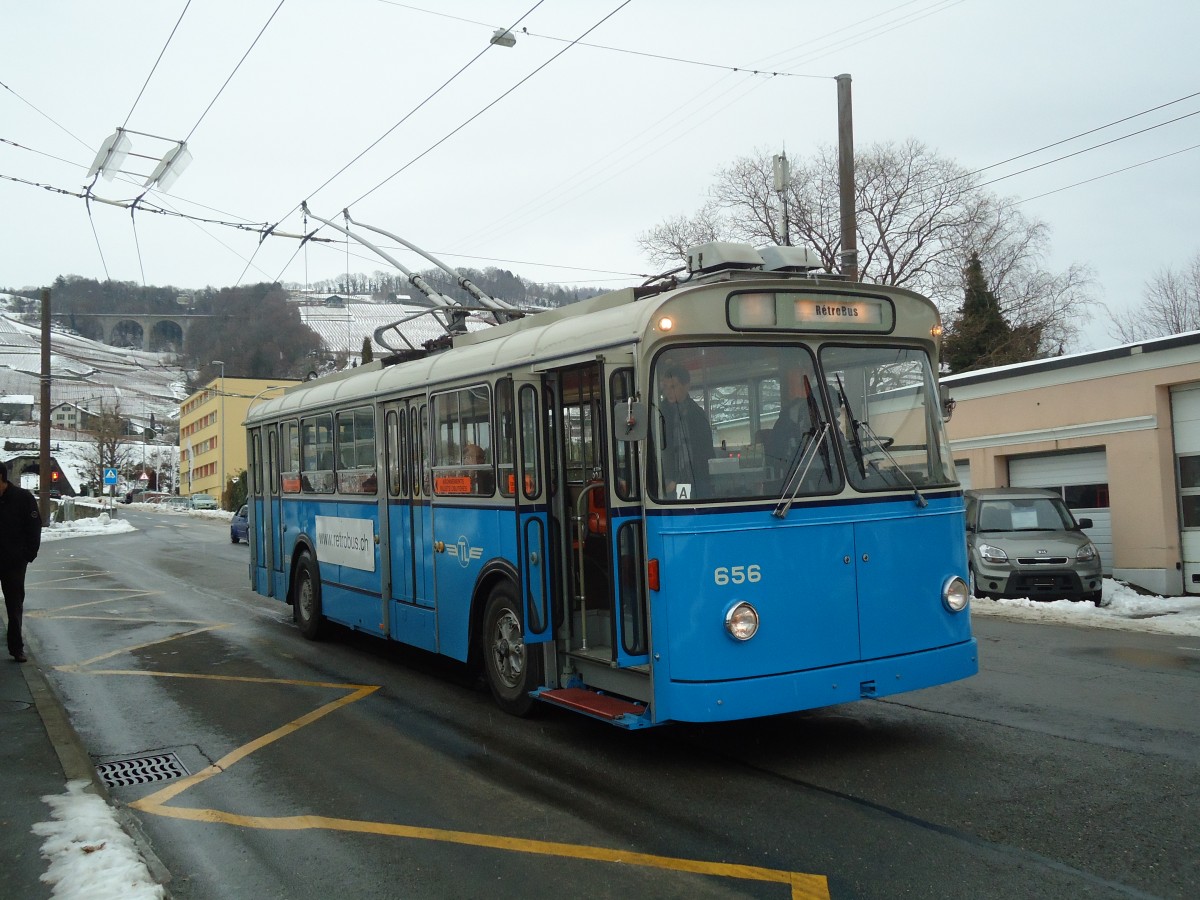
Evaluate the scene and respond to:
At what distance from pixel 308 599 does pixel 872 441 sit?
26.4 feet

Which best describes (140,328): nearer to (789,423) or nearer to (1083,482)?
(1083,482)

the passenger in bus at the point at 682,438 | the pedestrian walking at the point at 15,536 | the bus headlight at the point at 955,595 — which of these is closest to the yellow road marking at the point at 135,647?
the pedestrian walking at the point at 15,536

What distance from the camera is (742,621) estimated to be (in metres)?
6.07

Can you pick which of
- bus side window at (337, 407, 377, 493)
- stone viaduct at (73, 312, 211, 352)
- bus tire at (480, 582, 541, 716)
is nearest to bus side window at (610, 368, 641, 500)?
bus tire at (480, 582, 541, 716)

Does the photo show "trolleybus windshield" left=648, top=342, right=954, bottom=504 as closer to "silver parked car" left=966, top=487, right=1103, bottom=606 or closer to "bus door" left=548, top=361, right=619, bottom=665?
"bus door" left=548, top=361, right=619, bottom=665

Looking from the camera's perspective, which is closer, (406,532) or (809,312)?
(809,312)

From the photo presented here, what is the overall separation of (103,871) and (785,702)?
11.8ft

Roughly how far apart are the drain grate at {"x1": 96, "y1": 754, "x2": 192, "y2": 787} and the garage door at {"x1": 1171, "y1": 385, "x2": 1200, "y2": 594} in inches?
627

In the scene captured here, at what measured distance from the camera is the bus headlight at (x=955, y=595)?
6.76 m

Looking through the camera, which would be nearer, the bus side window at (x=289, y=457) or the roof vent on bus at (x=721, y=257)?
the roof vent on bus at (x=721, y=257)

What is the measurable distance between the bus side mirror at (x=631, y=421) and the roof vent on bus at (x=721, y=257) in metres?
1.63

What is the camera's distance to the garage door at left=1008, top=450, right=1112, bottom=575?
18547 mm

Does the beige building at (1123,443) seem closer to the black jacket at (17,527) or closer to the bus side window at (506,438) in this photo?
the bus side window at (506,438)

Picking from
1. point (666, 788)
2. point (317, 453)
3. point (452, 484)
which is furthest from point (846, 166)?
point (666, 788)
